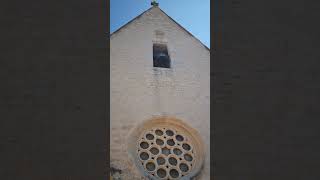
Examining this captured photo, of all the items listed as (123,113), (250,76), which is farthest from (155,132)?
(250,76)

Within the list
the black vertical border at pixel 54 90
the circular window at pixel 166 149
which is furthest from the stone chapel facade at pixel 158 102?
the black vertical border at pixel 54 90

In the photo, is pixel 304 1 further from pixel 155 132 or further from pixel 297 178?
pixel 155 132

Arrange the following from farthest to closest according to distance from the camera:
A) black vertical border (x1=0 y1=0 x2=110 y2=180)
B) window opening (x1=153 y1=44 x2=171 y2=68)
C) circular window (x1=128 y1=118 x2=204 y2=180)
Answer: window opening (x1=153 y1=44 x2=171 y2=68), circular window (x1=128 y1=118 x2=204 y2=180), black vertical border (x1=0 y1=0 x2=110 y2=180)

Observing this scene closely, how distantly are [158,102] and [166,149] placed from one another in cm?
90

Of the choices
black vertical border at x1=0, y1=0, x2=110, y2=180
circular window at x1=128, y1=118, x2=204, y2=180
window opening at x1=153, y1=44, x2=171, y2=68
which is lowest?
circular window at x1=128, y1=118, x2=204, y2=180

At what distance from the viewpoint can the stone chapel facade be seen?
759 centimetres

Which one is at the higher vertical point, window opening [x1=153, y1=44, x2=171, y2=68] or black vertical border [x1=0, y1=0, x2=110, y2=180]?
window opening [x1=153, y1=44, x2=171, y2=68]

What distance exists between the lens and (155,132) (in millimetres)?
8016

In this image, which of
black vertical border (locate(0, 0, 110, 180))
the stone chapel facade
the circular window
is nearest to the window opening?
the stone chapel facade

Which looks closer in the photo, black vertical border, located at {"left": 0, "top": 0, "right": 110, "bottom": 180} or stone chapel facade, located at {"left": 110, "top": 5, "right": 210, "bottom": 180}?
black vertical border, located at {"left": 0, "top": 0, "right": 110, "bottom": 180}

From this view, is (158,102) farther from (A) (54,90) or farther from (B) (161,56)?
(A) (54,90)

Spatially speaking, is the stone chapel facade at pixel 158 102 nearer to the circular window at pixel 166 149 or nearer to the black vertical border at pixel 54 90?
the circular window at pixel 166 149

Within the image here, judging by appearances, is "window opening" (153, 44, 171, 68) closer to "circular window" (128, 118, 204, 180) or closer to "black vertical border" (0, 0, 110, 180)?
"circular window" (128, 118, 204, 180)

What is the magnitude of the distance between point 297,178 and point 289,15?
70 cm
